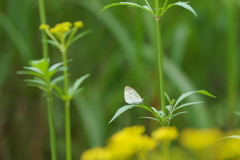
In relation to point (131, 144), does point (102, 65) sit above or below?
above

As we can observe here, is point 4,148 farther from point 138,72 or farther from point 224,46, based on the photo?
point 224,46

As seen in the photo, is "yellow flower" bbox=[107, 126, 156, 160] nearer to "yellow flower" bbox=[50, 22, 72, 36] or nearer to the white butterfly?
the white butterfly

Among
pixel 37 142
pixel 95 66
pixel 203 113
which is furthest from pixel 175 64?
pixel 37 142

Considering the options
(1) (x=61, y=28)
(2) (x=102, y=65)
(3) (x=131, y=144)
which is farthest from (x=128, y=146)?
(2) (x=102, y=65)

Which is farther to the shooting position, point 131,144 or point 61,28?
point 61,28

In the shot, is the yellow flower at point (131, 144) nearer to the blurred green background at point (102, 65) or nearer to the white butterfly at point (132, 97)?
the white butterfly at point (132, 97)

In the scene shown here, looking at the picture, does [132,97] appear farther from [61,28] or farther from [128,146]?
[61,28]

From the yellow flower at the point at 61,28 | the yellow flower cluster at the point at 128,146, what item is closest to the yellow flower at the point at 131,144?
the yellow flower cluster at the point at 128,146
